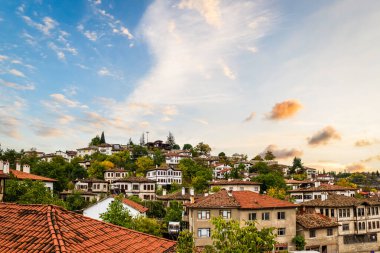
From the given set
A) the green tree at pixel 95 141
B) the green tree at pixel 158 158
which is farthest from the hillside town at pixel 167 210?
the green tree at pixel 95 141

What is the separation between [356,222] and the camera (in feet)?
171

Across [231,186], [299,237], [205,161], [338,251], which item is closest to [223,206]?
[299,237]

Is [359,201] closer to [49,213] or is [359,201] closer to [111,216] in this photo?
[111,216]

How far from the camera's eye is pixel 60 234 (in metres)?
9.14

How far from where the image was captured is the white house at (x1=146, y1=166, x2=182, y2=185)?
326 feet

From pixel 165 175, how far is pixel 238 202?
5690cm

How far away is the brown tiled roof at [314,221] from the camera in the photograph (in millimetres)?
45500

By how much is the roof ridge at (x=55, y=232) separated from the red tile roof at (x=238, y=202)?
34.0 m

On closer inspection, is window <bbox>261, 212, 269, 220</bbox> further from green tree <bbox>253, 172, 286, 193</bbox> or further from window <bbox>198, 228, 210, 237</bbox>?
green tree <bbox>253, 172, 286, 193</bbox>

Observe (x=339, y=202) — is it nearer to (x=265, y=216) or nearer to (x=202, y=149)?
(x=265, y=216)

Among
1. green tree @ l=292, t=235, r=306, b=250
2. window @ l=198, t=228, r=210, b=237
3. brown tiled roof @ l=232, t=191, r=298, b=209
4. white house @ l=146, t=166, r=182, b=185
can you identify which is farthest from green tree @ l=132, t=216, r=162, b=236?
white house @ l=146, t=166, r=182, b=185

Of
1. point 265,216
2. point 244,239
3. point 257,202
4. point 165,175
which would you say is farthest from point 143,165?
point 244,239

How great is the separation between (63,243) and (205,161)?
A: 134664 mm

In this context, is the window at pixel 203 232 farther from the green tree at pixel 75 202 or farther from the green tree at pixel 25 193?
the green tree at pixel 75 202
